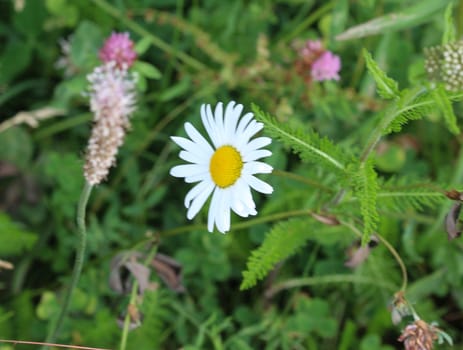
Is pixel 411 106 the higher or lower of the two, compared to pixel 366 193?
higher

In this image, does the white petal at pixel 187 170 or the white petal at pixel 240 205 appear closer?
the white petal at pixel 240 205

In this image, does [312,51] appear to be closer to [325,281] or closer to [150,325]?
[325,281]

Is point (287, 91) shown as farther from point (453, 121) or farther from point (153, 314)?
point (453, 121)

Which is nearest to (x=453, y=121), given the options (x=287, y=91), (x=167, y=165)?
(x=287, y=91)

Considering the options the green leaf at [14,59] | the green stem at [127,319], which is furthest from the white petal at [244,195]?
the green leaf at [14,59]

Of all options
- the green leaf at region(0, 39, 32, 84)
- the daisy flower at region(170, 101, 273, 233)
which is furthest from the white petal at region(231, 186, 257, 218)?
the green leaf at region(0, 39, 32, 84)

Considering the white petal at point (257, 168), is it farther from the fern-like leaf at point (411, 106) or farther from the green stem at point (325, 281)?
the green stem at point (325, 281)

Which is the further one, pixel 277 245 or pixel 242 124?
pixel 277 245

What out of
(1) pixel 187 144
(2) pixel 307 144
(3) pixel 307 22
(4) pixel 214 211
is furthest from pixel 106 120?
(3) pixel 307 22
